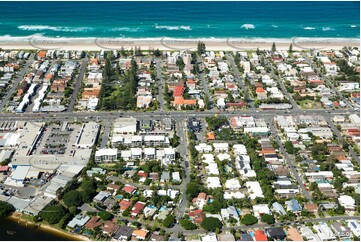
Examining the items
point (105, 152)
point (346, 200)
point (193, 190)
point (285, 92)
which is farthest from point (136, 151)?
point (285, 92)

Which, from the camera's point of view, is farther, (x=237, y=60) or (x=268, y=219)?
(x=237, y=60)

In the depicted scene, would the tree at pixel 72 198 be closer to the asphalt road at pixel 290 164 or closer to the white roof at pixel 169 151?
the white roof at pixel 169 151

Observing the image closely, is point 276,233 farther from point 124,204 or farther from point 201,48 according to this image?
point 201,48

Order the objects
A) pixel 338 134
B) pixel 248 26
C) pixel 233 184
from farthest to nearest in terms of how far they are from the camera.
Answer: pixel 248 26
pixel 338 134
pixel 233 184

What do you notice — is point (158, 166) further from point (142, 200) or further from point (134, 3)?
point (134, 3)

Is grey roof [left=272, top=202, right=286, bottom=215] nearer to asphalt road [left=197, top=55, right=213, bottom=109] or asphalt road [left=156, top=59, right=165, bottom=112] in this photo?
asphalt road [left=156, top=59, right=165, bottom=112]
